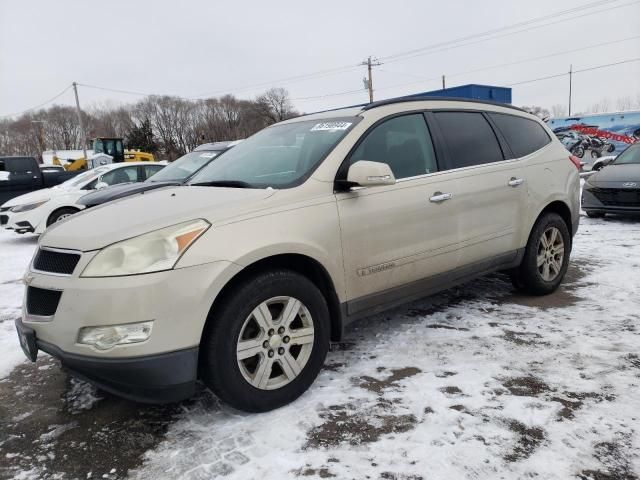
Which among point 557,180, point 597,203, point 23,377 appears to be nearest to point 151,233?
point 23,377

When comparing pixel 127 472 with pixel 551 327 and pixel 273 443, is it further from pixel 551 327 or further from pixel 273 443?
pixel 551 327

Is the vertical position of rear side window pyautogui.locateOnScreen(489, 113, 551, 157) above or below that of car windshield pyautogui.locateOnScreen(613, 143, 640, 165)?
above

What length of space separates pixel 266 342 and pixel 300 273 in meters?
0.46

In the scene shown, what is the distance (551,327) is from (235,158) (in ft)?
9.14

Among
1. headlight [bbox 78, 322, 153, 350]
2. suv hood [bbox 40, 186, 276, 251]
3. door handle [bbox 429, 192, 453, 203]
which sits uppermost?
suv hood [bbox 40, 186, 276, 251]

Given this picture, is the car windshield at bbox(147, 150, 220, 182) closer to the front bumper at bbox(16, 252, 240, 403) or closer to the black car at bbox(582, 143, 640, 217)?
the front bumper at bbox(16, 252, 240, 403)

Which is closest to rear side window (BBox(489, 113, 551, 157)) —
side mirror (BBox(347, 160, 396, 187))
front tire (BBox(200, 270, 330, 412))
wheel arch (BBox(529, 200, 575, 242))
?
wheel arch (BBox(529, 200, 575, 242))

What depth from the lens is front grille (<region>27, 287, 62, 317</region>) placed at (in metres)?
2.44

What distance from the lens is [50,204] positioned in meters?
9.02

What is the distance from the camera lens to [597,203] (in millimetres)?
8438

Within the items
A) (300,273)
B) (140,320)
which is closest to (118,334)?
(140,320)

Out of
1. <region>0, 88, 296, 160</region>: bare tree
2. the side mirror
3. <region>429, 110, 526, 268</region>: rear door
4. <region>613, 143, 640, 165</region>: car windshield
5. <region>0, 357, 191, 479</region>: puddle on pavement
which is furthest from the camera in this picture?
<region>0, 88, 296, 160</region>: bare tree

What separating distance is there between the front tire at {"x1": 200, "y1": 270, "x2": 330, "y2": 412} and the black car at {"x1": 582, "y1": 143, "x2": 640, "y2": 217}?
717cm

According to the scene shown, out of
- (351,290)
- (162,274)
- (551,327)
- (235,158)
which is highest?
(235,158)
